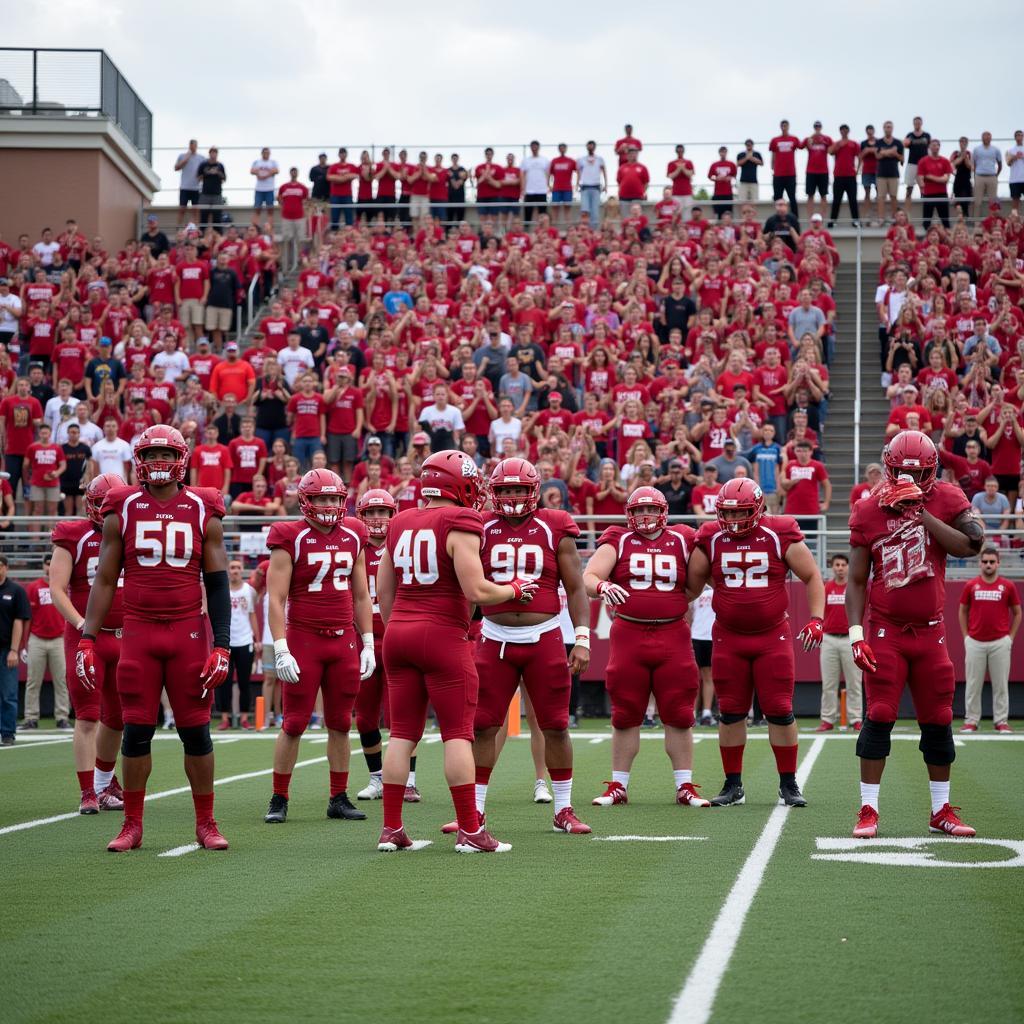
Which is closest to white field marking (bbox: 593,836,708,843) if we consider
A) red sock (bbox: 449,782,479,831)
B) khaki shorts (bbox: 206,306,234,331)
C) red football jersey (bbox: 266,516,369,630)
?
red sock (bbox: 449,782,479,831)

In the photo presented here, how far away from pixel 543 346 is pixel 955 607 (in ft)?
24.0

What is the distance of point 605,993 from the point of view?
488 centimetres

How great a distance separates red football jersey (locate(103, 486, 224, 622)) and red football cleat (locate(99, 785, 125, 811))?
252cm

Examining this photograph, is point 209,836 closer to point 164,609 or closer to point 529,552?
point 164,609

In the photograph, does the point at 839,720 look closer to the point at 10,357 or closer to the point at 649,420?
the point at 649,420

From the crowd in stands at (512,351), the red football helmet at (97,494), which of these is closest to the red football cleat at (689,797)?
the red football helmet at (97,494)

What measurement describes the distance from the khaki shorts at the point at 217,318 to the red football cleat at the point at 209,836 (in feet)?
58.7

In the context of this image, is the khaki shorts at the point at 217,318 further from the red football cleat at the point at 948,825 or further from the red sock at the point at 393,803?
the red football cleat at the point at 948,825

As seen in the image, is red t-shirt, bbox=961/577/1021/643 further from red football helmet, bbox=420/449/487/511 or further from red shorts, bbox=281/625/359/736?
red football helmet, bbox=420/449/487/511

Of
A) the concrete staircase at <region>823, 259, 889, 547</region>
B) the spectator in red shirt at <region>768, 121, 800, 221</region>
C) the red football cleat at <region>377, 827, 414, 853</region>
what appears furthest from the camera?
the spectator in red shirt at <region>768, 121, 800, 221</region>

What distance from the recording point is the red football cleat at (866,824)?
8266mm

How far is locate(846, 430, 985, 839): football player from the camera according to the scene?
8.32 m

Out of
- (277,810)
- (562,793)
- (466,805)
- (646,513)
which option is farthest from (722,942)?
(646,513)

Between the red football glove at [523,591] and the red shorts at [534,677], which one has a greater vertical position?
the red football glove at [523,591]
